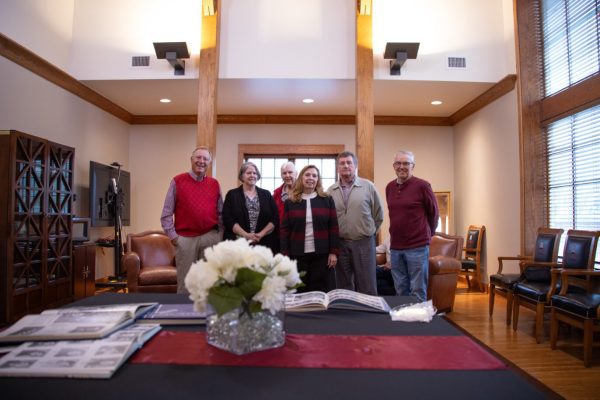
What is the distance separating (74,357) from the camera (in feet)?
3.05

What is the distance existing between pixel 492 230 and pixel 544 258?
179cm

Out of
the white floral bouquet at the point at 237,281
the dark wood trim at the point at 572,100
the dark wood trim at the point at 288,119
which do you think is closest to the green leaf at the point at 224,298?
the white floral bouquet at the point at 237,281

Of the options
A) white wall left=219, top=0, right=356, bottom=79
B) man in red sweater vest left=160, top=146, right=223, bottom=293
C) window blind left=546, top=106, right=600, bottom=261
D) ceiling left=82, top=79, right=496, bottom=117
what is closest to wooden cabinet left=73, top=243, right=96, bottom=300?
ceiling left=82, top=79, right=496, bottom=117

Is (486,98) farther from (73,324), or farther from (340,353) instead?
(73,324)

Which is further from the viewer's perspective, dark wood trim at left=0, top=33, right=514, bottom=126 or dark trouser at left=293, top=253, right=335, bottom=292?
dark wood trim at left=0, top=33, right=514, bottom=126

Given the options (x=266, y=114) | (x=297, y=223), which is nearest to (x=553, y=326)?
(x=297, y=223)

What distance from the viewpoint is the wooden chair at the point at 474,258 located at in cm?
561

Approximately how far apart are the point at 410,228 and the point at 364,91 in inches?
86.6

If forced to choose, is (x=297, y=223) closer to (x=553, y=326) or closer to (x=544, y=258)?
(x=553, y=326)

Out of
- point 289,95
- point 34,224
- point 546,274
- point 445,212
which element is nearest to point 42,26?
point 34,224

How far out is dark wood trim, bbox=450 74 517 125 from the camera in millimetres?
4849

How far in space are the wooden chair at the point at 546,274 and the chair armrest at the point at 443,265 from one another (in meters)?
0.68

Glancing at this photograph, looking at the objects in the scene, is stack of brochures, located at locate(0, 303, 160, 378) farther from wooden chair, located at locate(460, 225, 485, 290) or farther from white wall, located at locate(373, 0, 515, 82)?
wooden chair, located at locate(460, 225, 485, 290)

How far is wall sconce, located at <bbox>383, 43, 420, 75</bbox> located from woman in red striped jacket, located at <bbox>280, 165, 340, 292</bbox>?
Result: 2.64 m
